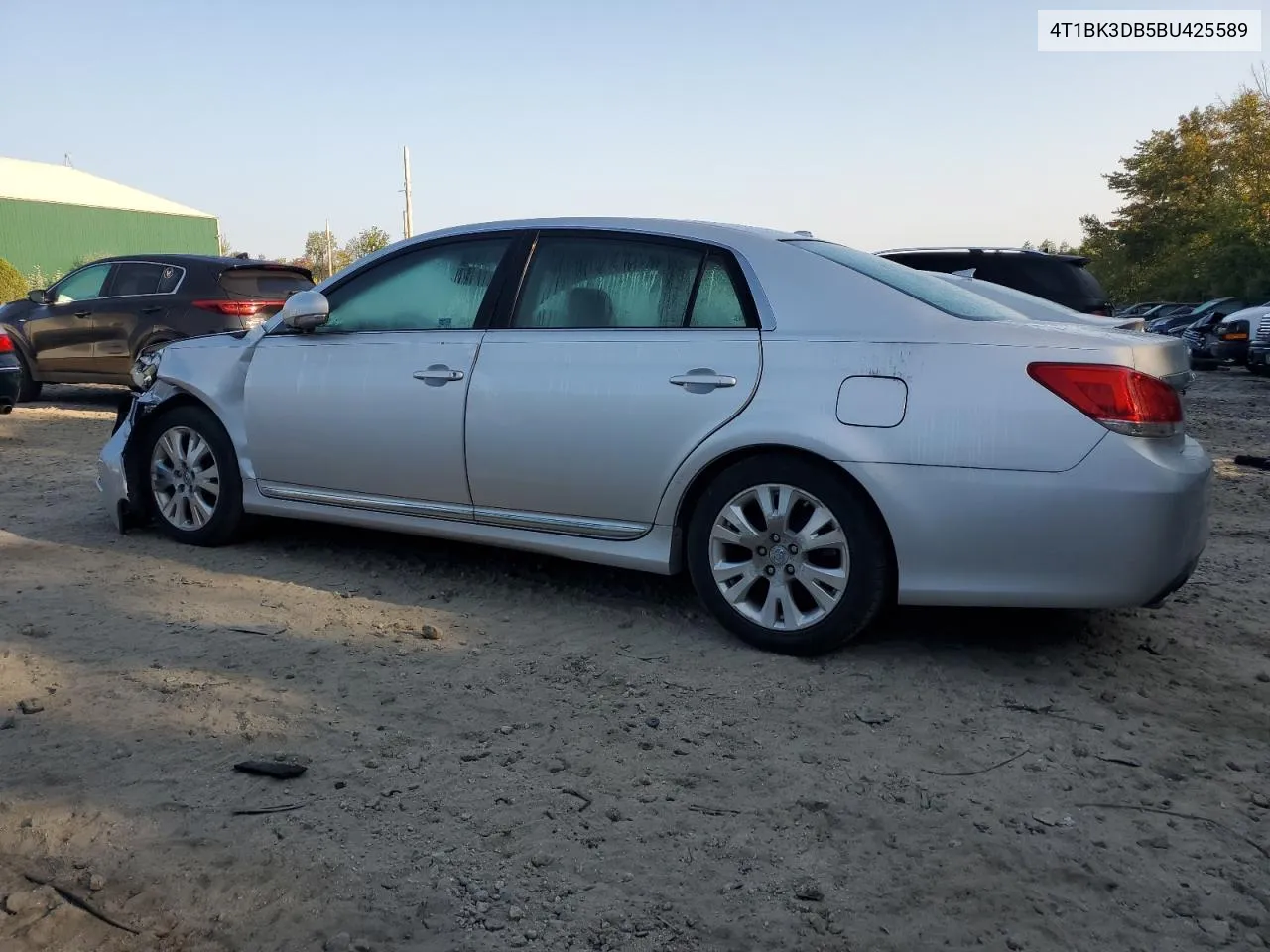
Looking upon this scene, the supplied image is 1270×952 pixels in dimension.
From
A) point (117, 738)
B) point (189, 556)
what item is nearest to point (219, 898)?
point (117, 738)

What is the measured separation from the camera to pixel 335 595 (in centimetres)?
461

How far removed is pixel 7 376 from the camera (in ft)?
32.2

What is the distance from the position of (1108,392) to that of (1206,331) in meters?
21.0

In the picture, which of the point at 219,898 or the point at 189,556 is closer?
the point at 219,898

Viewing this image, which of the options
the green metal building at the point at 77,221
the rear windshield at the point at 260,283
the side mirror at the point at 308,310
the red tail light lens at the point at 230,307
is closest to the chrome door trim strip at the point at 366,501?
the side mirror at the point at 308,310

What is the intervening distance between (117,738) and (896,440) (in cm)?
256

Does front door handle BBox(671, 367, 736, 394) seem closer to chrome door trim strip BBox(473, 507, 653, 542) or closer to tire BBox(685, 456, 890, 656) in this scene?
tire BBox(685, 456, 890, 656)

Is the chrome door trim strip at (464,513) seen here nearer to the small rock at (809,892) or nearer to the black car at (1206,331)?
the small rock at (809,892)

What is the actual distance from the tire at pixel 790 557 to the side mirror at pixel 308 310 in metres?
2.05

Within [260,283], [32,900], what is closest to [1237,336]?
[260,283]

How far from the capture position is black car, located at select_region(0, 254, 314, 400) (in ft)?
35.5

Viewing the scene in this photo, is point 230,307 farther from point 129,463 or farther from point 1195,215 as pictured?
point 1195,215

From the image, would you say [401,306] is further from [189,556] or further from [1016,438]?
[1016,438]

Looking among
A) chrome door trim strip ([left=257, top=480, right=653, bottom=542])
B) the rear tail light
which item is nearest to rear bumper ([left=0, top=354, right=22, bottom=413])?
chrome door trim strip ([left=257, top=480, right=653, bottom=542])
